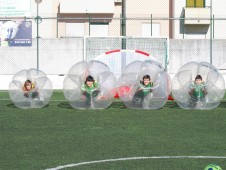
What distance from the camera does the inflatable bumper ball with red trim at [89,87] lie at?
1781 cm

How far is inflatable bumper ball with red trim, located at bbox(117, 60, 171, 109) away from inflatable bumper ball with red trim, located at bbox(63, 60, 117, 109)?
32cm

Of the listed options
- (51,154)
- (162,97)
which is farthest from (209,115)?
(51,154)

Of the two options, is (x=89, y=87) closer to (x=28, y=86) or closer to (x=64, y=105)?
(x=28, y=86)

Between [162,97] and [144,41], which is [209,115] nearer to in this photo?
[162,97]

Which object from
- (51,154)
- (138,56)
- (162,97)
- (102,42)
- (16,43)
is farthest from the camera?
(16,43)

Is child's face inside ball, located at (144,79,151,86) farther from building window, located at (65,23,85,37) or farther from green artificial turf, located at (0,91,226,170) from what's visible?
building window, located at (65,23,85,37)

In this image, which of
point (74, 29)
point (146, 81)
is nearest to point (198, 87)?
point (146, 81)

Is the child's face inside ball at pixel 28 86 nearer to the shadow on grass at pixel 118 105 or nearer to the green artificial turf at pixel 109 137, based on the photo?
the green artificial turf at pixel 109 137

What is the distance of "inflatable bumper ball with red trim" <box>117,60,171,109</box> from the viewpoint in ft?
58.5

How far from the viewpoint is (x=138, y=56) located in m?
Answer: 24.9

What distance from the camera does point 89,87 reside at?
1777 centimetres

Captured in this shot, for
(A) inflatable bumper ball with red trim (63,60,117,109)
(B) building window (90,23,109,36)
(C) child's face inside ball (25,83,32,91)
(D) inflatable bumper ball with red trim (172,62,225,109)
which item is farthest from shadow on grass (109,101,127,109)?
(B) building window (90,23,109,36)

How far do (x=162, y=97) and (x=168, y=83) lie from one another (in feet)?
1.32

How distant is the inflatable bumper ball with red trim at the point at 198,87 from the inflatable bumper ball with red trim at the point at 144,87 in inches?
11.6
